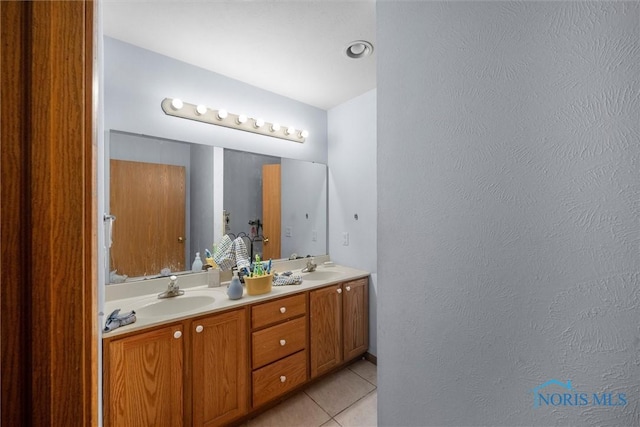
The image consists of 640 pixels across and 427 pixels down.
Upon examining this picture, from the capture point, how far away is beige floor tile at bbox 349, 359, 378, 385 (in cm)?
201

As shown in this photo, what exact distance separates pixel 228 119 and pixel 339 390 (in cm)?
229

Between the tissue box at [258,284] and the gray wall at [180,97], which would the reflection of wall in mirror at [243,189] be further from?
the tissue box at [258,284]

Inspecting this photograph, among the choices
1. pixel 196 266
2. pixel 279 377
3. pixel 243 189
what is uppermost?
pixel 243 189

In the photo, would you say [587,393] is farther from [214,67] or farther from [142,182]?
[214,67]

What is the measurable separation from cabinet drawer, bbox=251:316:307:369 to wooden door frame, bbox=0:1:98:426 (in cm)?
127

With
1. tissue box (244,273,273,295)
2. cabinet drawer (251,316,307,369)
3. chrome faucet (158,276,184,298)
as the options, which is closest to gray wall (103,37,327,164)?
chrome faucet (158,276,184,298)

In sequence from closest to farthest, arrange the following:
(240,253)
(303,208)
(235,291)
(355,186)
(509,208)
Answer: (509,208), (235,291), (240,253), (355,186), (303,208)

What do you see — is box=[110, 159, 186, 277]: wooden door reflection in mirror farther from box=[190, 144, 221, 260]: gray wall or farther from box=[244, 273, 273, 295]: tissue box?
box=[244, 273, 273, 295]: tissue box

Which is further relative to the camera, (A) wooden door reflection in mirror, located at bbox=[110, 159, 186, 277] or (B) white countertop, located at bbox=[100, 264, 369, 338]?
(A) wooden door reflection in mirror, located at bbox=[110, 159, 186, 277]

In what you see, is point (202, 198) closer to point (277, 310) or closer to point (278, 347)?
point (277, 310)

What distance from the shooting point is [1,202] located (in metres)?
0.34

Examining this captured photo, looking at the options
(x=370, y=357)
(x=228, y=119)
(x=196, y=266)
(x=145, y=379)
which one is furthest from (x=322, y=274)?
(x=228, y=119)

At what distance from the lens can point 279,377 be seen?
1.65 metres

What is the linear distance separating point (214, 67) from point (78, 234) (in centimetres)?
191
